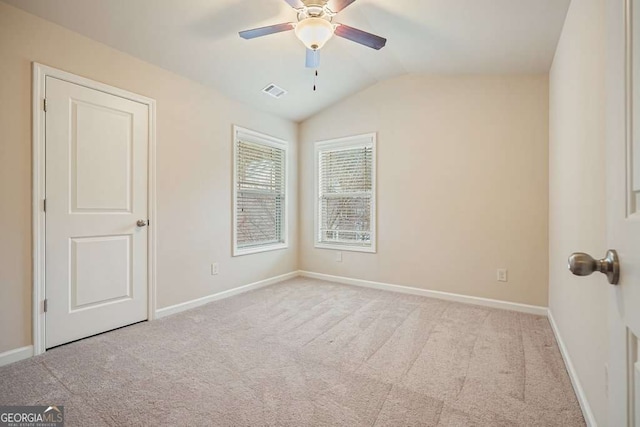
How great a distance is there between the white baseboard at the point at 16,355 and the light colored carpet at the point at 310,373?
0.06 meters

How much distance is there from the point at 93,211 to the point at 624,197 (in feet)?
10.1

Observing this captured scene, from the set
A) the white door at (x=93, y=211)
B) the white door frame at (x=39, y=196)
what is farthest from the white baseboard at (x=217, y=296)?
the white door frame at (x=39, y=196)

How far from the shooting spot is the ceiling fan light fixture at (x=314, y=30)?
2.10 metres

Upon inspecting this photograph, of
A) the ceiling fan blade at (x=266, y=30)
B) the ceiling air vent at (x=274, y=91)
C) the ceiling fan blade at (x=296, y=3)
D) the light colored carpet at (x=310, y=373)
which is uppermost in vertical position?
the ceiling air vent at (x=274, y=91)

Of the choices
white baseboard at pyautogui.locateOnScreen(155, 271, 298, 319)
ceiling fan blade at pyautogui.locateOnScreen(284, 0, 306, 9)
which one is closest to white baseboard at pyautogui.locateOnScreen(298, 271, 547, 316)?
white baseboard at pyautogui.locateOnScreen(155, 271, 298, 319)

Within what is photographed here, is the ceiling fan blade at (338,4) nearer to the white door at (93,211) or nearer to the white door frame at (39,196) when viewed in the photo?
the white door at (93,211)

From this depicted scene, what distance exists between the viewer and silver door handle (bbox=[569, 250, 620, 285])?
2.07 feet

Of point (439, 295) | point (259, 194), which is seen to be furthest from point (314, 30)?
point (439, 295)

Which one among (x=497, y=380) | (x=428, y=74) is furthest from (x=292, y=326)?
(x=428, y=74)

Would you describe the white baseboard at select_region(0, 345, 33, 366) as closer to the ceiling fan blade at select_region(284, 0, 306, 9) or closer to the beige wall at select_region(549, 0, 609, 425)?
the ceiling fan blade at select_region(284, 0, 306, 9)

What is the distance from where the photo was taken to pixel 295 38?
2.85m

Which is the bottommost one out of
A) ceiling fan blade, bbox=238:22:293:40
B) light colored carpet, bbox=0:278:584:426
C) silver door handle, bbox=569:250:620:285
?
light colored carpet, bbox=0:278:584:426

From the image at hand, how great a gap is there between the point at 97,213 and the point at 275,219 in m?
2.24

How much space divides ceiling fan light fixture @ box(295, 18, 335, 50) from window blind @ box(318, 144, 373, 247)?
199cm
